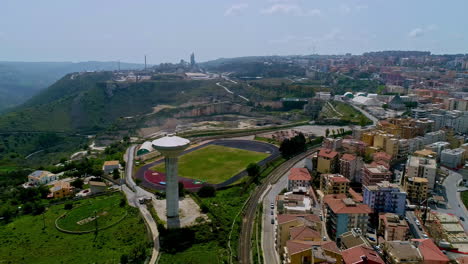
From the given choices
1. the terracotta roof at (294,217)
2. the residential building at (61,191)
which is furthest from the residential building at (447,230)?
the residential building at (61,191)

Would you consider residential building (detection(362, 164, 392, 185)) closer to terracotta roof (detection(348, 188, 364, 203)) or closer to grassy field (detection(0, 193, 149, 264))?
terracotta roof (detection(348, 188, 364, 203))

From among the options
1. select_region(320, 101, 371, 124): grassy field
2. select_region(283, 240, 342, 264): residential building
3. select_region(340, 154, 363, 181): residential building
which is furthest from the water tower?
select_region(320, 101, 371, 124): grassy field

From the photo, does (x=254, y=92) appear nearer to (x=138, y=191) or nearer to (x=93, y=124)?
(x=93, y=124)

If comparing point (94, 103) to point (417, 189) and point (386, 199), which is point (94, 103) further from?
point (417, 189)

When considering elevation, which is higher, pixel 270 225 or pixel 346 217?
pixel 346 217

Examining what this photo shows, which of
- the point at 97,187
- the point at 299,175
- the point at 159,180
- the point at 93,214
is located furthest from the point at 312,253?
the point at 97,187
